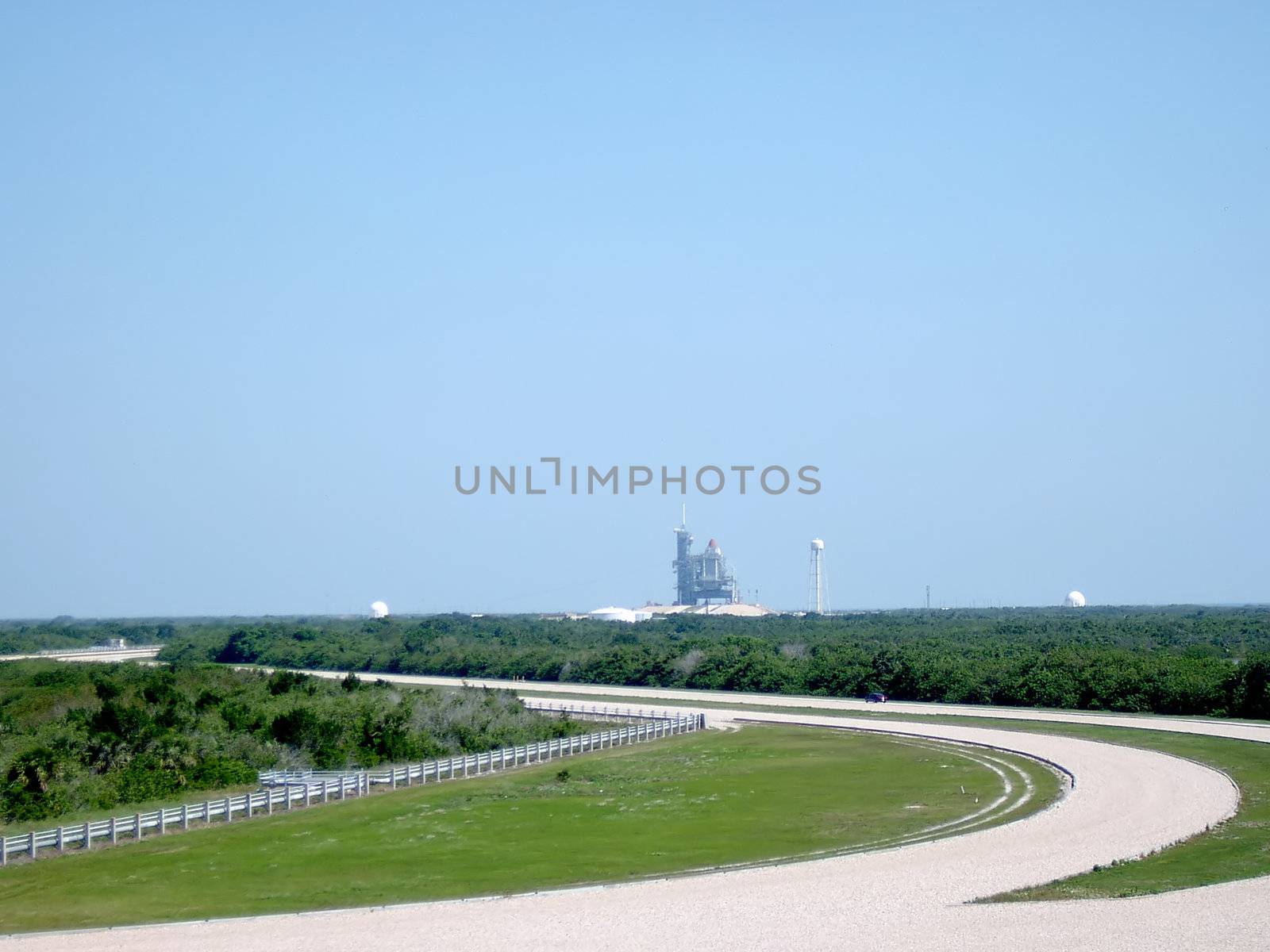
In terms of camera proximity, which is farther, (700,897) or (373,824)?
(373,824)

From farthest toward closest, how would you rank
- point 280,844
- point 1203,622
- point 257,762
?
point 1203,622 → point 257,762 → point 280,844

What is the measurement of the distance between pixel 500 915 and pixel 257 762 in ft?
79.6

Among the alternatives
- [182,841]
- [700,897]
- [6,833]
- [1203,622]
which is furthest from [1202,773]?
[1203,622]

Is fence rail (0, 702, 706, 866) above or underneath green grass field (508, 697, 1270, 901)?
underneath

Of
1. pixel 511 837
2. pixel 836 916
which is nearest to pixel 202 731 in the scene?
pixel 511 837

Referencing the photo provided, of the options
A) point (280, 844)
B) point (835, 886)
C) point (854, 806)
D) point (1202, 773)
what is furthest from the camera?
point (1202, 773)

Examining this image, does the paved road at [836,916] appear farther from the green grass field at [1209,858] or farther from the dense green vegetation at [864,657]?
the dense green vegetation at [864,657]

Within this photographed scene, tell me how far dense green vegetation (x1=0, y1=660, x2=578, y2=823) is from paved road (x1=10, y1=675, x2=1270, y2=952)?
51.4 ft

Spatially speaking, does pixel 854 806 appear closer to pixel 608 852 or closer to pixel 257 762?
pixel 608 852

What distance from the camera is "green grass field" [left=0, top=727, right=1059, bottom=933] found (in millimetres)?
23984

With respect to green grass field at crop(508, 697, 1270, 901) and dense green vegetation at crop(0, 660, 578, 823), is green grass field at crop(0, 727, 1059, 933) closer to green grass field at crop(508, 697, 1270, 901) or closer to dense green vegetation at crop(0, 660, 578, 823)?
green grass field at crop(508, 697, 1270, 901)

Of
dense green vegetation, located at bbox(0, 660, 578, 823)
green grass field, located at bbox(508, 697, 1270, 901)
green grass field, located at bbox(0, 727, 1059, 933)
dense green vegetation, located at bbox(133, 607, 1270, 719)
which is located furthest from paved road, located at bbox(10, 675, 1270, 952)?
→ dense green vegetation, located at bbox(133, 607, 1270, 719)

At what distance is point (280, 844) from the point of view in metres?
A: 29.7

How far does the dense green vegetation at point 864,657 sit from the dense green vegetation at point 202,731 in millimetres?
21716
